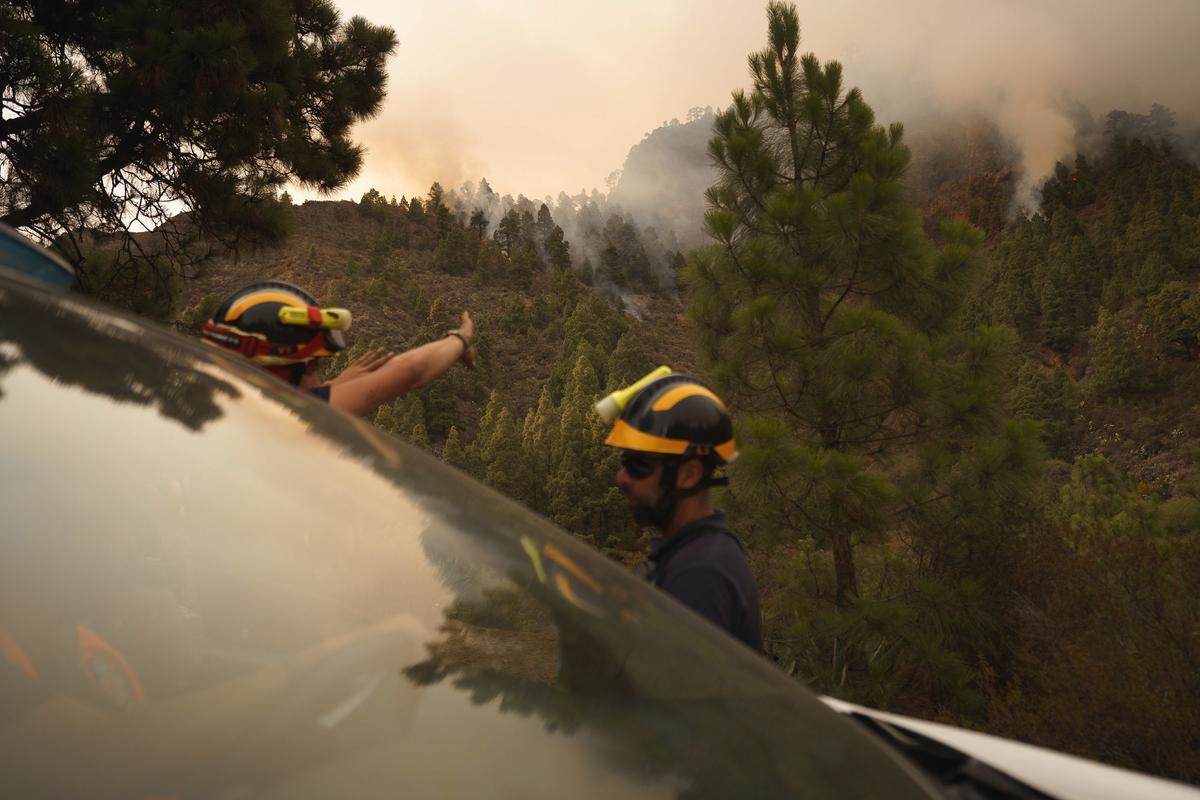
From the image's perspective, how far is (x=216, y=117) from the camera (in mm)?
6809

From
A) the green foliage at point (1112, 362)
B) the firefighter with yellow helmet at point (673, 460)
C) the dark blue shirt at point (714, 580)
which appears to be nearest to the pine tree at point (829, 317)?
the firefighter with yellow helmet at point (673, 460)

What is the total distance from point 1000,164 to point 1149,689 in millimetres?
160874

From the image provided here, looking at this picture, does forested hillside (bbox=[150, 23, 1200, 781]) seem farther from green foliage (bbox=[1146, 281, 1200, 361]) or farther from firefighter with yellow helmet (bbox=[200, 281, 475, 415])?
green foliage (bbox=[1146, 281, 1200, 361])

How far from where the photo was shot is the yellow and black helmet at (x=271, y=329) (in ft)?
8.48

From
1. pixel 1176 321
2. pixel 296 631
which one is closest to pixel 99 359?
pixel 296 631

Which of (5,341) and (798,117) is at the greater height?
(798,117)

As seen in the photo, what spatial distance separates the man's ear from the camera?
2256 millimetres

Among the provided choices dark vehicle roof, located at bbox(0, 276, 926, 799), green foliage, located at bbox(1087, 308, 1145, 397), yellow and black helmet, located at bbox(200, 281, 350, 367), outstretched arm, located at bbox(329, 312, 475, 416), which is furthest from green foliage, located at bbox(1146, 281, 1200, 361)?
dark vehicle roof, located at bbox(0, 276, 926, 799)

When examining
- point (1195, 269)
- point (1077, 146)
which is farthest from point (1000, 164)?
point (1195, 269)

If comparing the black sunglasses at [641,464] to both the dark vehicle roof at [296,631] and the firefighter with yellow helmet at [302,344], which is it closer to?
the firefighter with yellow helmet at [302,344]

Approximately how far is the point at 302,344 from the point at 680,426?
1.28 m

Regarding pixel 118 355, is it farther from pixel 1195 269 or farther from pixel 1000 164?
pixel 1000 164

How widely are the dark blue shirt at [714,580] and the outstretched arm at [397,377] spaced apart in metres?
1.12

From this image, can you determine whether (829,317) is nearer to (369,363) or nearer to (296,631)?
(369,363)
